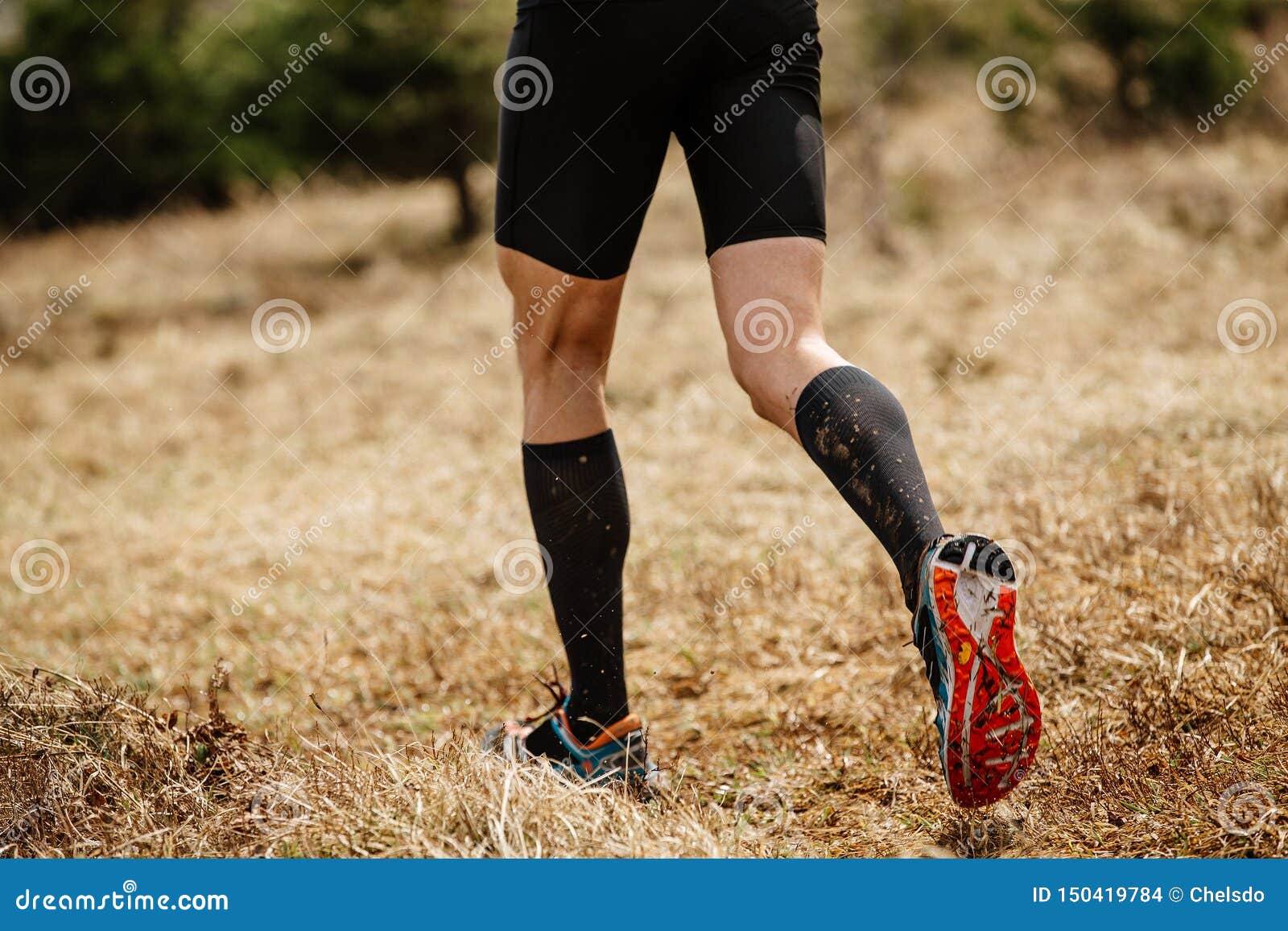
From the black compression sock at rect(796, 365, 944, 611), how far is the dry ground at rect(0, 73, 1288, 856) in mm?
423

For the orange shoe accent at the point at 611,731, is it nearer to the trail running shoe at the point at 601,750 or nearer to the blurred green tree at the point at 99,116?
the trail running shoe at the point at 601,750

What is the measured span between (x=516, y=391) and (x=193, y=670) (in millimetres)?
2835

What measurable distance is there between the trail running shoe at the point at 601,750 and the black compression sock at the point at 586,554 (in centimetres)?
2

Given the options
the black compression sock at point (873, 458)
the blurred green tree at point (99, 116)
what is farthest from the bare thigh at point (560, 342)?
the blurred green tree at point (99, 116)

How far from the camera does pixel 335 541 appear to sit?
146 inches

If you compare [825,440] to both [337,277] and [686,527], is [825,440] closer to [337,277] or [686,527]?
[686,527]

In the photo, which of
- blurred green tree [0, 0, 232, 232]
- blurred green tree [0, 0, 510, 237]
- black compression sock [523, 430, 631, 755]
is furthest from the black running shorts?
blurred green tree [0, 0, 232, 232]

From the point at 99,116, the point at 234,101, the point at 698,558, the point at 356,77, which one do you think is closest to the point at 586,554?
the point at 698,558

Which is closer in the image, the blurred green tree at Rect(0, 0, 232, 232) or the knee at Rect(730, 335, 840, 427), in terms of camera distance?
the knee at Rect(730, 335, 840, 427)

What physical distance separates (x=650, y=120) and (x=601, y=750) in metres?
0.93

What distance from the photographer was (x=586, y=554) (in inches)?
67.3

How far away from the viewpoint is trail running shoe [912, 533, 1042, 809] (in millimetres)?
1260

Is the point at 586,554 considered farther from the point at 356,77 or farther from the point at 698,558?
the point at 356,77

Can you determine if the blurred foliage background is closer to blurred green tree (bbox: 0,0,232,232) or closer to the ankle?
blurred green tree (bbox: 0,0,232,232)
